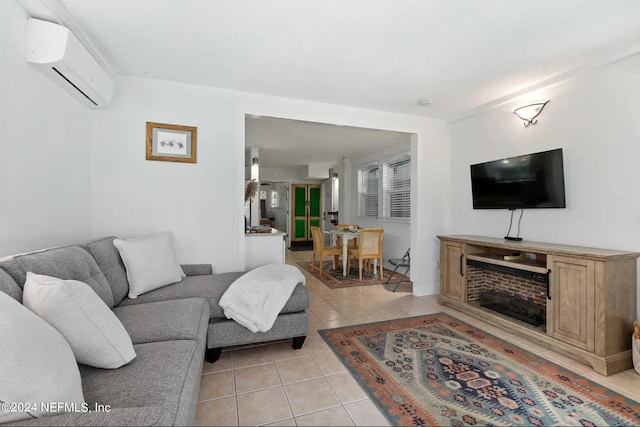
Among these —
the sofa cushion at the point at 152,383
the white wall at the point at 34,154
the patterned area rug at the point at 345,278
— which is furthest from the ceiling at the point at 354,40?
the patterned area rug at the point at 345,278

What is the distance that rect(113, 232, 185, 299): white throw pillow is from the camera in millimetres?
2197

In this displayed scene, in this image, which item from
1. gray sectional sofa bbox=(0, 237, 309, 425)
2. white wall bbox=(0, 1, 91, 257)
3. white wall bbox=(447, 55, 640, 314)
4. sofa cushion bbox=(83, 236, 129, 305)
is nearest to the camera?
gray sectional sofa bbox=(0, 237, 309, 425)

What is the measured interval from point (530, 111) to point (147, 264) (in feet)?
12.7

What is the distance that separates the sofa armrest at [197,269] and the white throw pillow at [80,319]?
1.64m

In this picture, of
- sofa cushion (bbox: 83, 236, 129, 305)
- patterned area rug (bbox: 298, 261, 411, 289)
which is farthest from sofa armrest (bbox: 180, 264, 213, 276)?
patterned area rug (bbox: 298, 261, 411, 289)

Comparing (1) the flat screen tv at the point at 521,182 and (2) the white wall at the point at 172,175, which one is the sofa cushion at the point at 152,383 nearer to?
(2) the white wall at the point at 172,175

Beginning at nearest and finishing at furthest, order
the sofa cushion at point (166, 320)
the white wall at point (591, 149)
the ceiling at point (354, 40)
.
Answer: the sofa cushion at point (166, 320), the ceiling at point (354, 40), the white wall at point (591, 149)

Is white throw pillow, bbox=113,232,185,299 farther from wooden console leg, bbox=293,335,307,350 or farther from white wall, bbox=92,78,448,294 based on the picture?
wooden console leg, bbox=293,335,307,350

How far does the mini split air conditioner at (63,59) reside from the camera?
1853 millimetres

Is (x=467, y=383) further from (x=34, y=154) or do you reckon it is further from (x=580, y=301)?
(x=34, y=154)

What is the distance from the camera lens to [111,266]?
6.88 ft

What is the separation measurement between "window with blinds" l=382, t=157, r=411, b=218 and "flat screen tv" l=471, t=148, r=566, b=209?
5.65ft

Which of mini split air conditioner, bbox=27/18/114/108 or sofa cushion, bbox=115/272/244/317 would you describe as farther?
sofa cushion, bbox=115/272/244/317

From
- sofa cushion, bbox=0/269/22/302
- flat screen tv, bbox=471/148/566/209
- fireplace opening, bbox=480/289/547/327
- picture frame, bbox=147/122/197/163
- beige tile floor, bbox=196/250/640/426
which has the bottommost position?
beige tile floor, bbox=196/250/640/426
